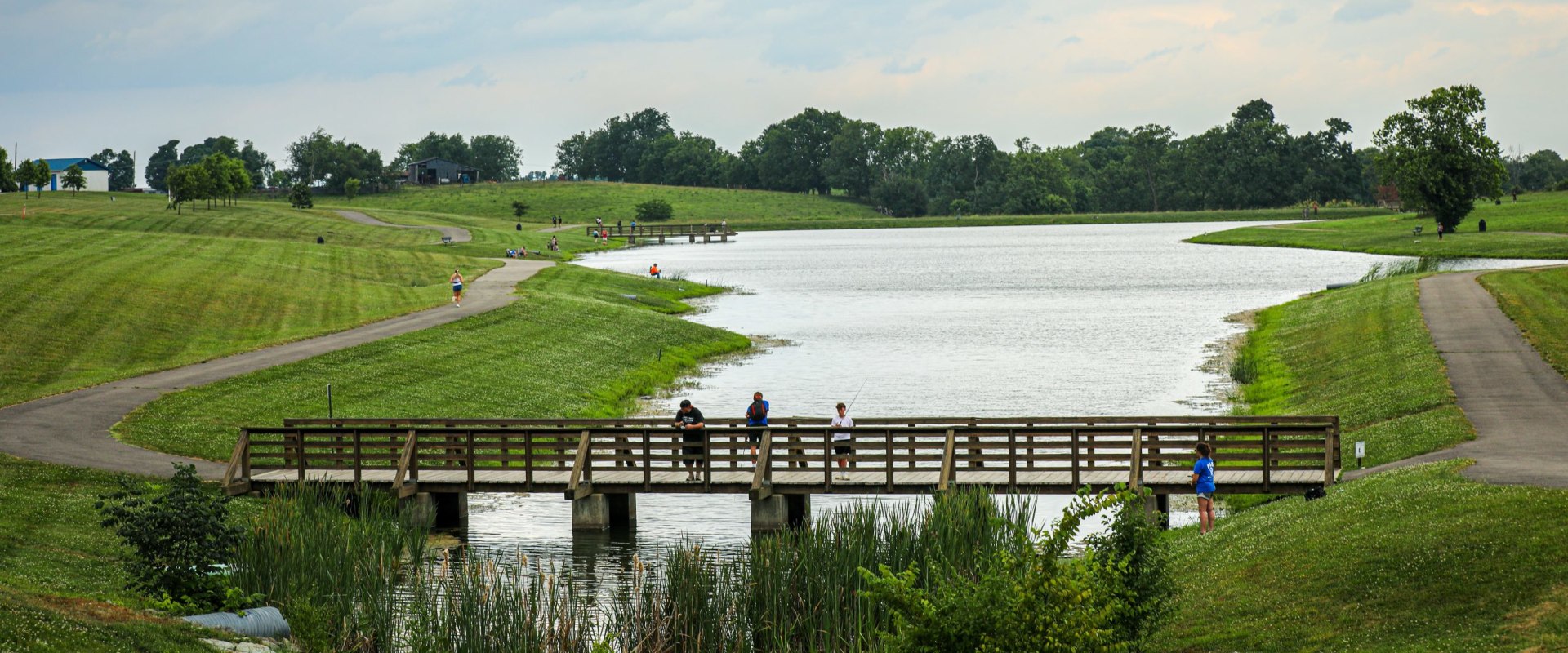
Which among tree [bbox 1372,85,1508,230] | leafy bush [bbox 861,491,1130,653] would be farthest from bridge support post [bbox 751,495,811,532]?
tree [bbox 1372,85,1508,230]

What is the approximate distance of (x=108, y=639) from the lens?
54.3 feet

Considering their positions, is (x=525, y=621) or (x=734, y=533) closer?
(x=525, y=621)

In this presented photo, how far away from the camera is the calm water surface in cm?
3281

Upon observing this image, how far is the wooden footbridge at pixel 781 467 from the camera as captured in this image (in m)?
28.6

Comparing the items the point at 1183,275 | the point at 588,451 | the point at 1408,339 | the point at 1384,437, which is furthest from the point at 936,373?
the point at 1183,275

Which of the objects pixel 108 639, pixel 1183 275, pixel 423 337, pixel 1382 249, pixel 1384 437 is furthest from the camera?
pixel 1382 249

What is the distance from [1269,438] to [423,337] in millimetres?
35934

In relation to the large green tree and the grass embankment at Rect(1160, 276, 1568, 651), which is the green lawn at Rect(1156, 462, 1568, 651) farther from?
the large green tree

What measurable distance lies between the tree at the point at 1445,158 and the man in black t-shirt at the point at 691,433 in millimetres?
98787

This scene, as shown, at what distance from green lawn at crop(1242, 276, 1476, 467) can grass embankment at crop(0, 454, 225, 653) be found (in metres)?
23.7

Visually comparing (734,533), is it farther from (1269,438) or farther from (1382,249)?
(1382,249)

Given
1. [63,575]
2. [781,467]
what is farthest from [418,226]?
[63,575]

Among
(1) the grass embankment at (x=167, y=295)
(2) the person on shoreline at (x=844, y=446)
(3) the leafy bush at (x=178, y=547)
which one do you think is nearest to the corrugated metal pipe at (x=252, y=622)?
(3) the leafy bush at (x=178, y=547)

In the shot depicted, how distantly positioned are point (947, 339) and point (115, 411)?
3994 cm
